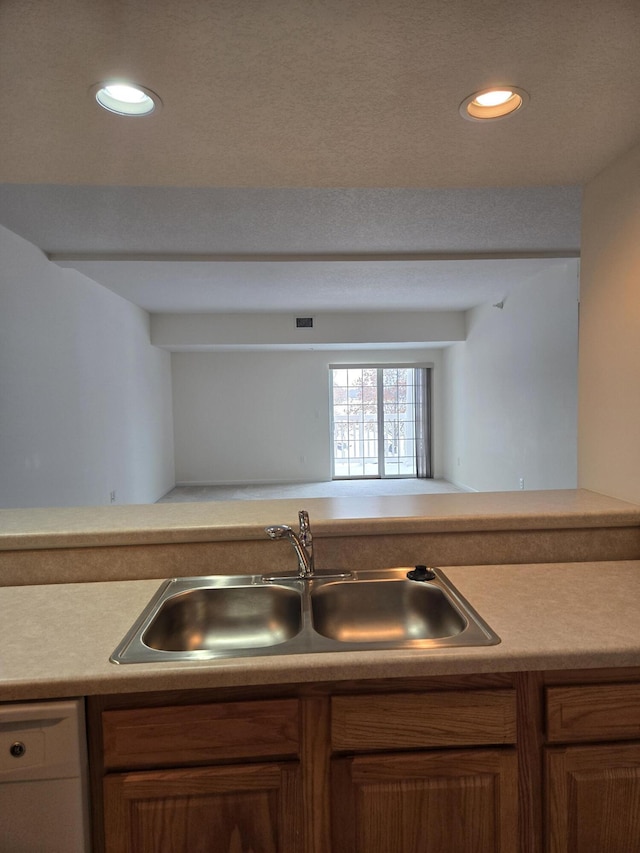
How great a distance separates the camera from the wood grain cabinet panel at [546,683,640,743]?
3.31ft

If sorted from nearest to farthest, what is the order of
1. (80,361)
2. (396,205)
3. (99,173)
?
(99,173) → (396,205) → (80,361)

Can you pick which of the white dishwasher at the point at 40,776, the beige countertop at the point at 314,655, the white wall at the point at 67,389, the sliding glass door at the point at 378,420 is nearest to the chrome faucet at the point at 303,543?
the beige countertop at the point at 314,655

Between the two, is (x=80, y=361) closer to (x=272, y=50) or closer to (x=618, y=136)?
(x=272, y=50)

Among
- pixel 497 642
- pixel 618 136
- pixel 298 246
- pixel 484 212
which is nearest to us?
pixel 497 642

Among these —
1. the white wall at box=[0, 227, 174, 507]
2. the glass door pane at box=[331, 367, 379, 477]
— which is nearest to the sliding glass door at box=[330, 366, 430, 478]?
the glass door pane at box=[331, 367, 379, 477]

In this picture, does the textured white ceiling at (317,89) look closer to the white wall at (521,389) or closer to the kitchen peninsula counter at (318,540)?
the kitchen peninsula counter at (318,540)

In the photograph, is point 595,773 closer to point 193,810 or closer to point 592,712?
point 592,712

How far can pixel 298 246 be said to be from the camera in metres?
3.80

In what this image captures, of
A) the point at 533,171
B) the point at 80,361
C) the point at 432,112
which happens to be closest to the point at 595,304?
the point at 533,171

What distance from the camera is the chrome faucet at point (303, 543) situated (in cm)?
137

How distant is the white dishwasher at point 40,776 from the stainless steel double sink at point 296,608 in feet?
1.13

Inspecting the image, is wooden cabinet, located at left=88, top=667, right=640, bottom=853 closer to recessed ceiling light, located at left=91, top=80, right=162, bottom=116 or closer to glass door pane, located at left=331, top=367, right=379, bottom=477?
recessed ceiling light, located at left=91, top=80, right=162, bottom=116

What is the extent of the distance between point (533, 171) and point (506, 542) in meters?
1.25

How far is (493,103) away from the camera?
129 cm
